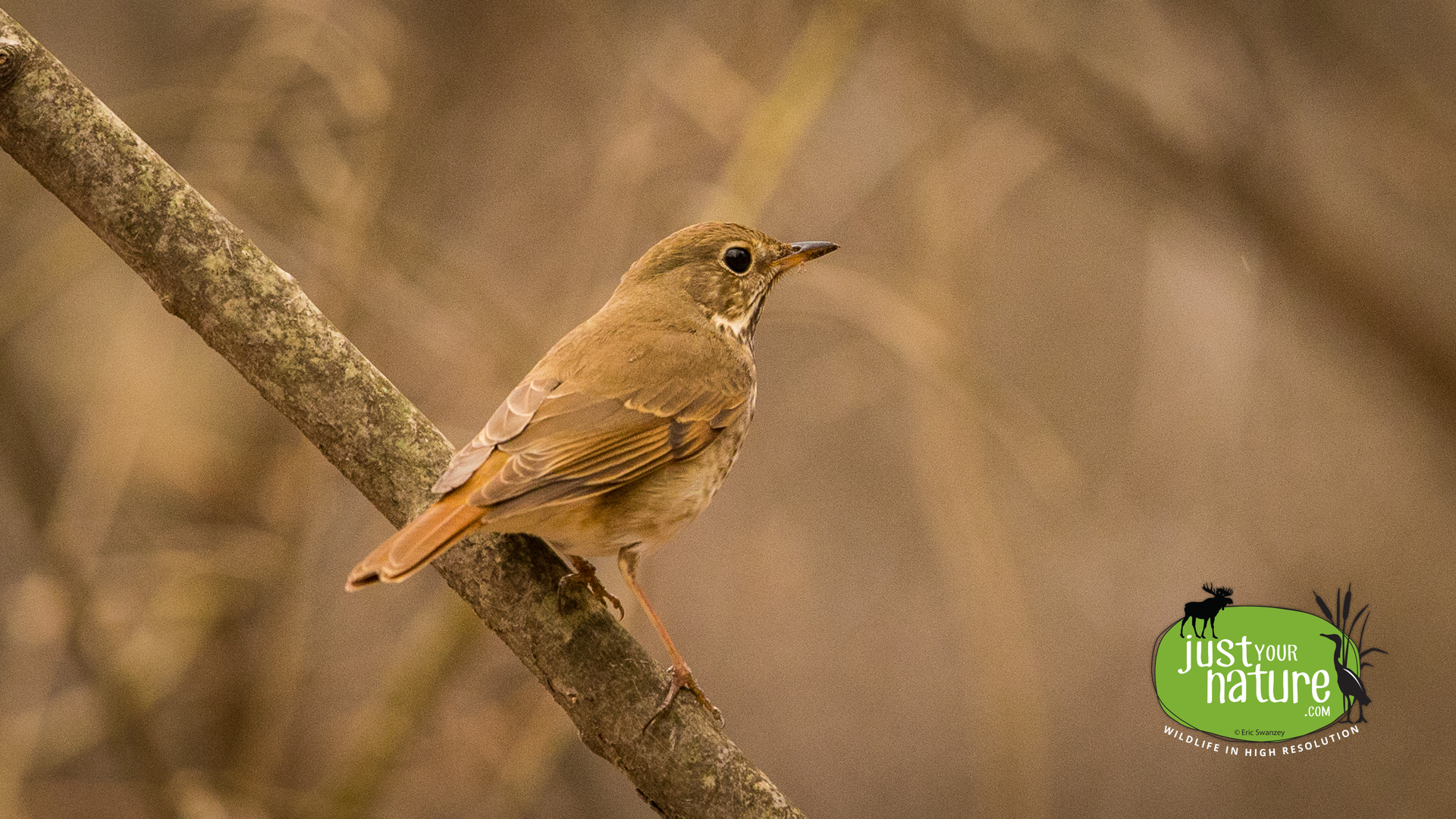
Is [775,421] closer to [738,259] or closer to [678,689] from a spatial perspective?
[738,259]

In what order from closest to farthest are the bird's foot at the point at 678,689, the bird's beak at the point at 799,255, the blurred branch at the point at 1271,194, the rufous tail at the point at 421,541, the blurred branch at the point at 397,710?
the rufous tail at the point at 421,541 < the blurred branch at the point at 1271,194 < the bird's foot at the point at 678,689 < the bird's beak at the point at 799,255 < the blurred branch at the point at 397,710

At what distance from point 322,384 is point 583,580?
0.67 metres

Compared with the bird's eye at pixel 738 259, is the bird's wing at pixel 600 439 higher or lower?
lower

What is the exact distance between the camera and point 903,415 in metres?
5.27

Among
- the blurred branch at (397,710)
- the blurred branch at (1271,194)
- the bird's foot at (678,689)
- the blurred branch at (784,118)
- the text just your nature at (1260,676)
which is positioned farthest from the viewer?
the blurred branch at (784,118)

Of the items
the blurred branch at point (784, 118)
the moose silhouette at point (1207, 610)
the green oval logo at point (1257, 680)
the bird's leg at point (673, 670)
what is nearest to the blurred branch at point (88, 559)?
the bird's leg at point (673, 670)

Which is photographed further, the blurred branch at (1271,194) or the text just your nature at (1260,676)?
the text just your nature at (1260,676)

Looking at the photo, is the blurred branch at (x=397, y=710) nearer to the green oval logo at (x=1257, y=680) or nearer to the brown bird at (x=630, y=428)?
the brown bird at (x=630, y=428)

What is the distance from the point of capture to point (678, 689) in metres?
2.40

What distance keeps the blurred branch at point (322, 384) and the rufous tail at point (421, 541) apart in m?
0.18

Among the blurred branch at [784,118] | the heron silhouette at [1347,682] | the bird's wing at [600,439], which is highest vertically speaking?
the blurred branch at [784,118]

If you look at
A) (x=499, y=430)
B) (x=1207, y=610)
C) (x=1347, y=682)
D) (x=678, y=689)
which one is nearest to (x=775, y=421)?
(x=1207, y=610)

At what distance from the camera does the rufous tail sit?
6.74ft

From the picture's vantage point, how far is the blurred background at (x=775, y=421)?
4.02m
